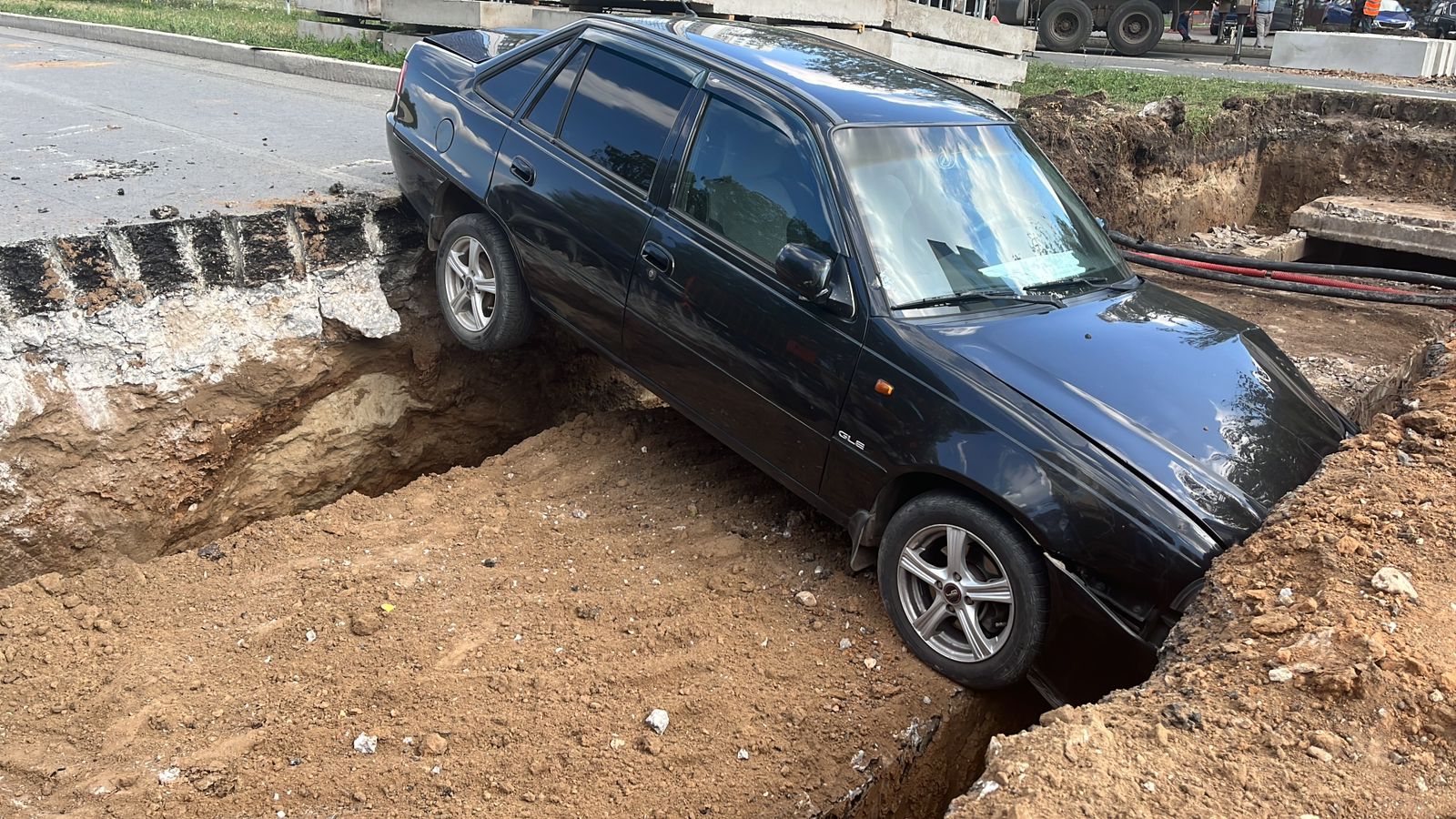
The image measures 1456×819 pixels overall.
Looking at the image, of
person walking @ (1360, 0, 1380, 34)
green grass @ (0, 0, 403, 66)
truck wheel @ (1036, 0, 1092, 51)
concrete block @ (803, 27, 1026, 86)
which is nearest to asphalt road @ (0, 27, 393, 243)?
green grass @ (0, 0, 403, 66)

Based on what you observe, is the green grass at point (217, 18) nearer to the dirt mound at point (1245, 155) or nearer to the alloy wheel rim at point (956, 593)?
the dirt mound at point (1245, 155)

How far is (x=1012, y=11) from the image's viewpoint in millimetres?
17922

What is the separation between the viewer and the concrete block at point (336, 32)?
12438mm

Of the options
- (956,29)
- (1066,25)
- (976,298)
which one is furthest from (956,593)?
(1066,25)

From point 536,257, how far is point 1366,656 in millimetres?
3749

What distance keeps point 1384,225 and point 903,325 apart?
8391 mm

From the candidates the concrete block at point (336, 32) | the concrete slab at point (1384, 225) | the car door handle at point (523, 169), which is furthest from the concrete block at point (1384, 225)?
the concrete block at point (336, 32)

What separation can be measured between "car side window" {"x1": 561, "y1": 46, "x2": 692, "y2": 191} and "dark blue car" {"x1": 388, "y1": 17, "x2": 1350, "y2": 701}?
0.01 metres

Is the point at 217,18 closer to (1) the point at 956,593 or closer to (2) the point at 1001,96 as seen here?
(2) the point at 1001,96

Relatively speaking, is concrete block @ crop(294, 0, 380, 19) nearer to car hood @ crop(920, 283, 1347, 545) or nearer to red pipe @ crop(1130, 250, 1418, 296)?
red pipe @ crop(1130, 250, 1418, 296)

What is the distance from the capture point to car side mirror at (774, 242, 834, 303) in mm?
3717

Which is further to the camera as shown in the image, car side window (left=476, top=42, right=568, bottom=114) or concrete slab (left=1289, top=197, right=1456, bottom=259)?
concrete slab (left=1289, top=197, right=1456, bottom=259)

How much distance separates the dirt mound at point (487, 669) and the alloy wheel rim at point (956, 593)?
178 millimetres

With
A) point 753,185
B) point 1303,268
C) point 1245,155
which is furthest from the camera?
point 1245,155
